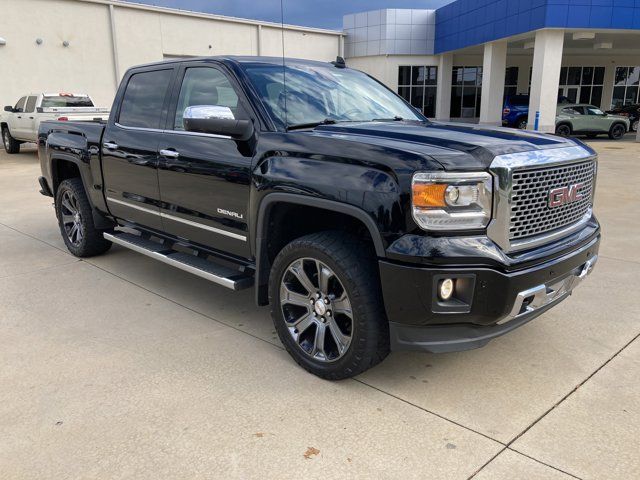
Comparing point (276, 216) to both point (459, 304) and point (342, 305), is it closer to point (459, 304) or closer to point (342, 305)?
point (342, 305)

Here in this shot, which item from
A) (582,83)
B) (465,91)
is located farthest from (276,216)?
(582,83)

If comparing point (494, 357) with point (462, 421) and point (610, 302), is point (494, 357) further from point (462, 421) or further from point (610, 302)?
point (610, 302)

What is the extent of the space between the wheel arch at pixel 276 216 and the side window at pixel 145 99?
165 centimetres

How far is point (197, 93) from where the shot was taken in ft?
13.9

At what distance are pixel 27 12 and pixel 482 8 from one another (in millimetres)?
20620

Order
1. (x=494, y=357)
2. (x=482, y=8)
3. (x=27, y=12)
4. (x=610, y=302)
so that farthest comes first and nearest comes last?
(x=482, y=8), (x=27, y=12), (x=610, y=302), (x=494, y=357)

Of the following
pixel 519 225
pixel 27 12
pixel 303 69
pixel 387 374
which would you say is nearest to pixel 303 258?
pixel 387 374

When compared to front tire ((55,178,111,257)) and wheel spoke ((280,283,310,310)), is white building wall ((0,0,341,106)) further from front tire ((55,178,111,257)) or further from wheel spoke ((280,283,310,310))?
wheel spoke ((280,283,310,310))

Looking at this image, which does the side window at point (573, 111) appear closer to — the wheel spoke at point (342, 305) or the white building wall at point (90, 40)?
the white building wall at point (90, 40)

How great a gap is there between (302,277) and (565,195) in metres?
1.63

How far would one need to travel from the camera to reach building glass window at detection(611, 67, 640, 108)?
3638 centimetres

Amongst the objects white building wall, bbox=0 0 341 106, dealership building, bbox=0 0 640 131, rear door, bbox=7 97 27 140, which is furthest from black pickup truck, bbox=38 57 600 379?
white building wall, bbox=0 0 341 106

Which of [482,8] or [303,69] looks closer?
[303,69]

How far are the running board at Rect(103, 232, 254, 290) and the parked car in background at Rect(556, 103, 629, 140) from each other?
23.4m
